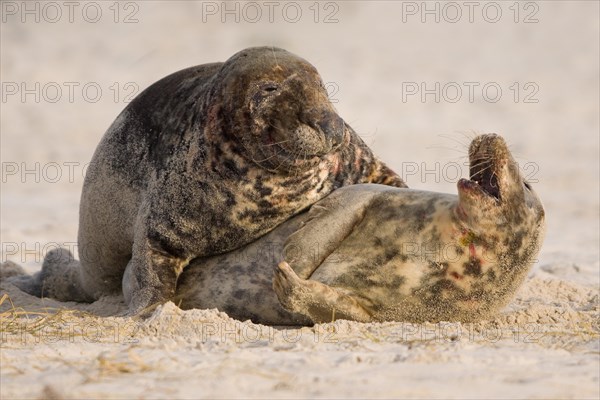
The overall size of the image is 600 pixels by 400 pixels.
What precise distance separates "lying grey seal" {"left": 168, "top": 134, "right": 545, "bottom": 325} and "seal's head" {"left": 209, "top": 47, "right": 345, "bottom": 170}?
0.39 m

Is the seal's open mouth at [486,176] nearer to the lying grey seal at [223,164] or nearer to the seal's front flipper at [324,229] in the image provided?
the seal's front flipper at [324,229]

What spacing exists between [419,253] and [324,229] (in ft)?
1.74

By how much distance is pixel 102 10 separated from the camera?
19.5 meters

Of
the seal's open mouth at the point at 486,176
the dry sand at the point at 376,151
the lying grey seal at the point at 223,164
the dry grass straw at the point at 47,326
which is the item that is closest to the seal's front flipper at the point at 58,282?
the dry sand at the point at 376,151

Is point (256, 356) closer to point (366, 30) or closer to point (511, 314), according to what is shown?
point (511, 314)

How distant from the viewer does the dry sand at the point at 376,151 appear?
3799 millimetres

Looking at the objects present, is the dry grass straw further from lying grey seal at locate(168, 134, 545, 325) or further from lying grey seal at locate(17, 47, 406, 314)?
lying grey seal at locate(168, 134, 545, 325)

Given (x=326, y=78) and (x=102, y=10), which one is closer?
(x=326, y=78)

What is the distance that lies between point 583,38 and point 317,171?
14.6 meters

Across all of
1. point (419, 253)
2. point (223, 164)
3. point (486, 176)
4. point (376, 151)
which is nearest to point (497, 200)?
point (486, 176)

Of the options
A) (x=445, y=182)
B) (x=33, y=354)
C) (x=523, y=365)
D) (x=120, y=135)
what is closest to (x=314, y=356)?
(x=523, y=365)

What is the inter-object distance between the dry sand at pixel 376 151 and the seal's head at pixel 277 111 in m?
0.92

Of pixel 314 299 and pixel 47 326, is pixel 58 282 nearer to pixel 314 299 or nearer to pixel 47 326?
pixel 47 326

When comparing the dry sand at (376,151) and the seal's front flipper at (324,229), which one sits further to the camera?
the seal's front flipper at (324,229)
